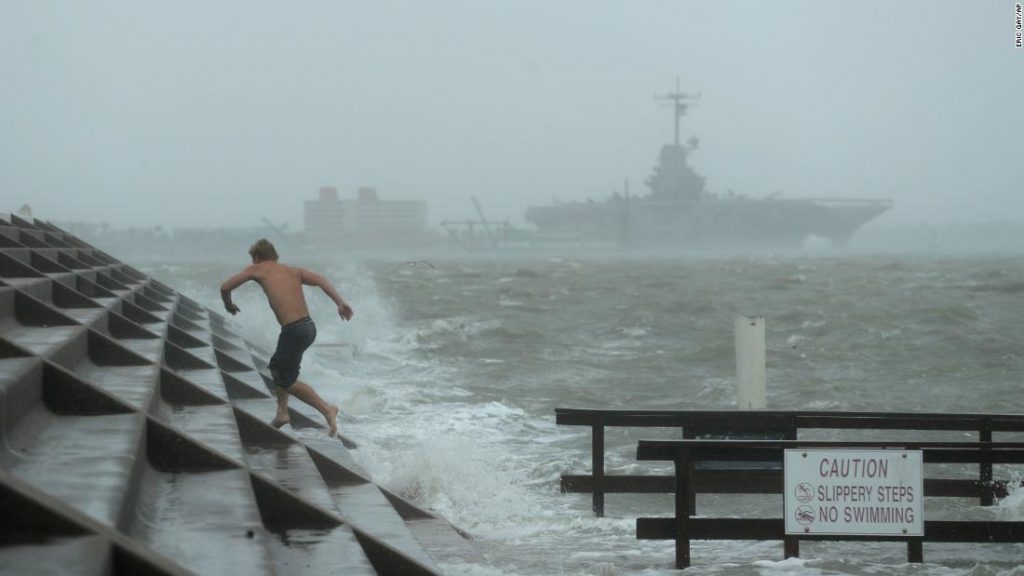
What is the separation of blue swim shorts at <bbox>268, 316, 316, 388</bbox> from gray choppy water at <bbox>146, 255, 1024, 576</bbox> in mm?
1805

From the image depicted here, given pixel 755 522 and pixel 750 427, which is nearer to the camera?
pixel 755 522

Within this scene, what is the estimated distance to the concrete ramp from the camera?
333 centimetres

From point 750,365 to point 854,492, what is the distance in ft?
15.0

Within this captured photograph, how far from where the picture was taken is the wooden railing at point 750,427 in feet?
28.0

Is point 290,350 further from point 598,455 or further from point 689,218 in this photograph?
point 689,218

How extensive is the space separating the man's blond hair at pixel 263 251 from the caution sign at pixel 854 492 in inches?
147

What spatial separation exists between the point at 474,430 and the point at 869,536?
27.2 feet

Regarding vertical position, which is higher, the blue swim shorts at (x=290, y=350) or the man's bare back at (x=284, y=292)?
the man's bare back at (x=284, y=292)

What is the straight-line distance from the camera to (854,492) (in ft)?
23.1

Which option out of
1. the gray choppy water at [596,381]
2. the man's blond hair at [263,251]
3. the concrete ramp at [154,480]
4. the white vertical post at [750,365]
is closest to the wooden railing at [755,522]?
the gray choppy water at [596,381]

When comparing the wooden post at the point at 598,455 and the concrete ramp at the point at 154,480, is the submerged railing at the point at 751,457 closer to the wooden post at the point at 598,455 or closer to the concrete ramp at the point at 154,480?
the wooden post at the point at 598,455

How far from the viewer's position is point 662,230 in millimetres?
158625

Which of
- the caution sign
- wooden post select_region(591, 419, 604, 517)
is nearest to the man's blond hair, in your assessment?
wooden post select_region(591, 419, 604, 517)

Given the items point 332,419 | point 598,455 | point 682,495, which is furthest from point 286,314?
point 682,495
